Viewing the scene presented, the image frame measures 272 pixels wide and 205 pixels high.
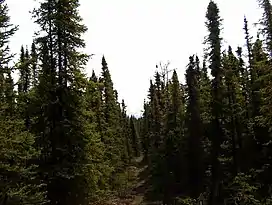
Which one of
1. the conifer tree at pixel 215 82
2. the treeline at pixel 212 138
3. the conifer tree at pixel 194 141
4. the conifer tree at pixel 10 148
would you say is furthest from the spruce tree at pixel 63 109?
the conifer tree at pixel 194 141

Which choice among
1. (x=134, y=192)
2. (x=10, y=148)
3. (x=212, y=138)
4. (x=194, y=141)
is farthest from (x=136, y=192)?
(x=10, y=148)

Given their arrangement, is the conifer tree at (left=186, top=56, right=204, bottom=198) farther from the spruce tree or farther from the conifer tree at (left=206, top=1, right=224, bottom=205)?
the spruce tree

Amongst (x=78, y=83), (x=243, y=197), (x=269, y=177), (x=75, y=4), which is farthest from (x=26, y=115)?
(x=269, y=177)

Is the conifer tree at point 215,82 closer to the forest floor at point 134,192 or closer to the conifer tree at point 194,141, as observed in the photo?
the conifer tree at point 194,141

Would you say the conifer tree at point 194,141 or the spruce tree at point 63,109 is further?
the conifer tree at point 194,141

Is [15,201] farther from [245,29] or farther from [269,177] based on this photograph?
[245,29]

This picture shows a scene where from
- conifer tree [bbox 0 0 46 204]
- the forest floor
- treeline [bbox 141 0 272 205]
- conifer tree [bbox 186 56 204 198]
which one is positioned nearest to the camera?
conifer tree [bbox 0 0 46 204]

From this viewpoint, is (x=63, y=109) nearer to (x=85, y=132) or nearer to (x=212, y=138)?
(x=85, y=132)

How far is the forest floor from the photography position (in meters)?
42.3

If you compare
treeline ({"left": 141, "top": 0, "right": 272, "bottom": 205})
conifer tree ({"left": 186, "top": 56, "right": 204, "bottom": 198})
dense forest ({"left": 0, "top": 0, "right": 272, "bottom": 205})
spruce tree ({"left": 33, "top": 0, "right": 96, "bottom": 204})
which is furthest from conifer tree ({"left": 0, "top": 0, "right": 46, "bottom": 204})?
conifer tree ({"left": 186, "top": 56, "right": 204, "bottom": 198})

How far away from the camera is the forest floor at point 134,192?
42.3m

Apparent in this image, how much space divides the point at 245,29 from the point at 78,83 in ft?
139

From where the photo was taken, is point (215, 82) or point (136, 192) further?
point (136, 192)

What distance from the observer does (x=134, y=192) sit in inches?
2035
